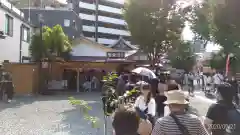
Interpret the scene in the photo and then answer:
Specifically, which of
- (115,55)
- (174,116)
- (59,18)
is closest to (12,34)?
(115,55)

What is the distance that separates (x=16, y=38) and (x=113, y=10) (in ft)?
171

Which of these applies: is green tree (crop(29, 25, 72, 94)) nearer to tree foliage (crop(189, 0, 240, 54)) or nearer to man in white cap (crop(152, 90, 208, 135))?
tree foliage (crop(189, 0, 240, 54))

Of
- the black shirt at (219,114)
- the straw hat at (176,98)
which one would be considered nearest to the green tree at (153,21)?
the black shirt at (219,114)

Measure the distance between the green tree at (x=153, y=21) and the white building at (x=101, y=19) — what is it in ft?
143

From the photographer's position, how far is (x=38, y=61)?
2155 centimetres

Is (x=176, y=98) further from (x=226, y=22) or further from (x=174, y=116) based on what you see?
(x=226, y=22)

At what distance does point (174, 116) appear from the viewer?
10.3 feet

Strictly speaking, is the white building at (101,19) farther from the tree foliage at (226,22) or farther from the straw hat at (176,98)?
the straw hat at (176,98)

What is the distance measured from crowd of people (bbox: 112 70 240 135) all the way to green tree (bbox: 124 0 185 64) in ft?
52.8

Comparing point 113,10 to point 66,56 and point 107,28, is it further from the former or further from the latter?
point 66,56

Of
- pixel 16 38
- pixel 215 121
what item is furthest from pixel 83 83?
pixel 215 121

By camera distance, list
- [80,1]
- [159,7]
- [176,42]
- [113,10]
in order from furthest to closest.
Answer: [113,10] → [80,1] → [176,42] → [159,7]

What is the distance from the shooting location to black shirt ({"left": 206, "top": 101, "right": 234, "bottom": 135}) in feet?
14.1

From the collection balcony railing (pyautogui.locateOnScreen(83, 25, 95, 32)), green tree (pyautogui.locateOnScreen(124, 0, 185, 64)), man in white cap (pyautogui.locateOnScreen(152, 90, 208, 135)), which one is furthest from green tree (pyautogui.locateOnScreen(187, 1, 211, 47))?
balcony railing (pyautogui.locateOnScreen(83, 25, 95, 32))
